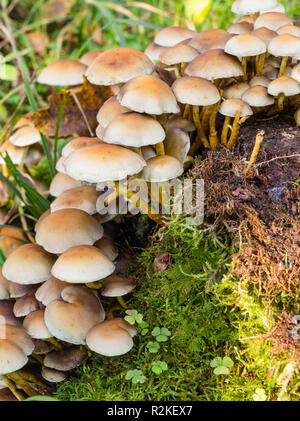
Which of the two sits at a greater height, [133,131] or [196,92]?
[196,92]

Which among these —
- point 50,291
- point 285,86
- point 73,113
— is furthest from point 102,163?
point 73,113

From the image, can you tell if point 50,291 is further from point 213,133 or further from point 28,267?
point 213,133

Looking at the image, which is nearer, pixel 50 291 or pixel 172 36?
pixel 50 291

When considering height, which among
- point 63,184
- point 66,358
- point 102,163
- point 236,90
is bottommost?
point 66,358

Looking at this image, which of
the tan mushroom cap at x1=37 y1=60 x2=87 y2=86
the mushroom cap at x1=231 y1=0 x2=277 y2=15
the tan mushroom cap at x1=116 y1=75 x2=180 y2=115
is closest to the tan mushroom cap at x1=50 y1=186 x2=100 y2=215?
the tan mushroom cap at x1=116 y1=75 x2=180 y2=115

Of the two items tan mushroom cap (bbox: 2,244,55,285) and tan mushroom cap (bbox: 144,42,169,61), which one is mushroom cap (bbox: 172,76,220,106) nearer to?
tan mushroom cap (bbox: 144,42,169,61)
